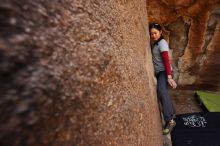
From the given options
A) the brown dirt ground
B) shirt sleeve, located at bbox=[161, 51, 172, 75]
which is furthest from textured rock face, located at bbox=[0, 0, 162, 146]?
the brown dirt ground

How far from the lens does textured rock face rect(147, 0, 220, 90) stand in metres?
3.43

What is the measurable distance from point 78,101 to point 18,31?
0.23 m

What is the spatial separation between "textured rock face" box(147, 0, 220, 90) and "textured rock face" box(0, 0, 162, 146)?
103 inches

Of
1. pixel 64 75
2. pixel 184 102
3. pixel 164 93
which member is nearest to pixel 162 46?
pixel 164 93

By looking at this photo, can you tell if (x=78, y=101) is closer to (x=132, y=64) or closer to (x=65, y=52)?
(x=65, y=52)

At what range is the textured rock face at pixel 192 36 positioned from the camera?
135 inches

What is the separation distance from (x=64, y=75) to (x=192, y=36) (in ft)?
11.1

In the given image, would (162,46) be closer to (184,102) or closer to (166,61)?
(166,61)

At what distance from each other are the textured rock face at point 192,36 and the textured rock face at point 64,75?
8.60 feet

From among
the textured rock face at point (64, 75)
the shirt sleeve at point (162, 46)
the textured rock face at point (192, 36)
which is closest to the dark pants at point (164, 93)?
the shirt sleeve at point (162, 46)

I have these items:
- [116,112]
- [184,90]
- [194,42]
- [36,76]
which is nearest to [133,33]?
[116,112]

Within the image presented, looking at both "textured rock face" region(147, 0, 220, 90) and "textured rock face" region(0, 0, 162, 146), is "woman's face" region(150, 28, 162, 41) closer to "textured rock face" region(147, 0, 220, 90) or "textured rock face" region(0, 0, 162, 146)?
"textured rock face" region(0, 0, 162, 146)

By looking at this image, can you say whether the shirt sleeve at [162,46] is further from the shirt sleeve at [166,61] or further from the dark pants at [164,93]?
the dark pants at [164,93]

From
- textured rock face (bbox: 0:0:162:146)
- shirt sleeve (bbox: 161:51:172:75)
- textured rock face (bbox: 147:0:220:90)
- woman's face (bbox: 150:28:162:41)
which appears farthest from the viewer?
textured rock face (bbox: 147:0:220:90)
